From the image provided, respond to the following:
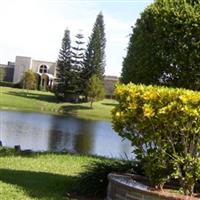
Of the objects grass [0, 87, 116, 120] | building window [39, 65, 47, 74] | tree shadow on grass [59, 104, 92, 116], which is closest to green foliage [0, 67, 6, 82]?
building window [39, 65, 47, 74]

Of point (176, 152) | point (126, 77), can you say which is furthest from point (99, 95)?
point (176, 152)

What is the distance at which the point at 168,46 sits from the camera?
13383 millimetres

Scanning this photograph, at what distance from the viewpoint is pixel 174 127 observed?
867 centimetres

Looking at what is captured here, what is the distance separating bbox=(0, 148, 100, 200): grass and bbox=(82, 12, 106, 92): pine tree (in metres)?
67.8

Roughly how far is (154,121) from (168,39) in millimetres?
4904

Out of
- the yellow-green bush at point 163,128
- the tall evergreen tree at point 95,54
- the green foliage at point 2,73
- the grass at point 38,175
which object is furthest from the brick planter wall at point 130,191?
the green foliage at point 2,73

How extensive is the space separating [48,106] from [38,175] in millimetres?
66467

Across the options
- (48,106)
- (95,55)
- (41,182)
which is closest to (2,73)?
(95,55)

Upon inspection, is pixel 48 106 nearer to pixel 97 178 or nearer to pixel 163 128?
pixel 97 178

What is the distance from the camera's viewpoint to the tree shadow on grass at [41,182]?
9742 millimetres

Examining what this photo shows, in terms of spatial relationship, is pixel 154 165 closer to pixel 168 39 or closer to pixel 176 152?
pixel 176 152

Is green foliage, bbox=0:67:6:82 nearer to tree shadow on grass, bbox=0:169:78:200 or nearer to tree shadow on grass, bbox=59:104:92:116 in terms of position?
tree shadow on grass, bbox=59:104:92:116

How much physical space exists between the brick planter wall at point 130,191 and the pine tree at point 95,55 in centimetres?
7452

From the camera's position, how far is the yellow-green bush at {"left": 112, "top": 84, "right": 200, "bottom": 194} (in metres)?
8.53
